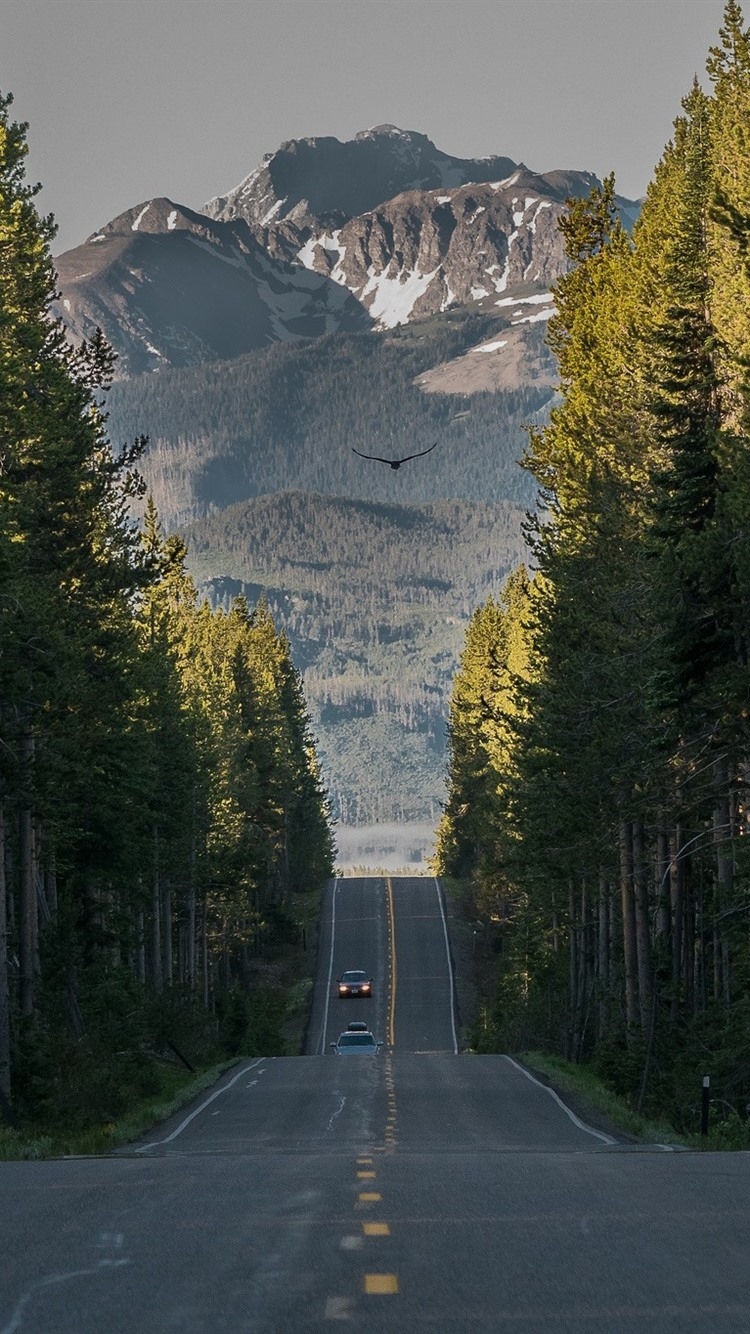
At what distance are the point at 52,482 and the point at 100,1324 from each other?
28.6 m

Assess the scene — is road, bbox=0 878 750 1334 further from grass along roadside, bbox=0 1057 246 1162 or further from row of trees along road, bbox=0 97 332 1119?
row of trees along road, bbox=0 97 332 1119

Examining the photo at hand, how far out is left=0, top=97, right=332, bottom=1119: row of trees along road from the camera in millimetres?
30406

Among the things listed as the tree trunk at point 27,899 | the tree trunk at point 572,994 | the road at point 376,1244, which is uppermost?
the tree trunk at point 27,899

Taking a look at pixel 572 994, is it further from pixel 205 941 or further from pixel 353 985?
pixel 353 985

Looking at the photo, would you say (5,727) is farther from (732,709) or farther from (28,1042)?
(732,709)

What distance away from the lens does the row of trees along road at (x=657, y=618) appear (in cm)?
2727

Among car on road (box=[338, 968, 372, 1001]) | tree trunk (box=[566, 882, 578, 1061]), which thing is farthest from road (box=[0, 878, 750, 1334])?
car on road (box=[338, 968, 372, 1001])

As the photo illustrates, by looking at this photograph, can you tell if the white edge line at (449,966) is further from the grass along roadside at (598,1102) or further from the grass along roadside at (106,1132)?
the grass along roadside at (106,1132)

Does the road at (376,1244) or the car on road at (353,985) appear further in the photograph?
the car on road at (353,985)

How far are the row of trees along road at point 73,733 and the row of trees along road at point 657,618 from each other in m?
9.55

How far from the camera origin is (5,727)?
1238 inches

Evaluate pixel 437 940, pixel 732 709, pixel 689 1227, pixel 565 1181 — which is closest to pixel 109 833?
pixel 732 709

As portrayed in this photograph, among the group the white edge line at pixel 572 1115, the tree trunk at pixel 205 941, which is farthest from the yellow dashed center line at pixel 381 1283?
the tree trunk at pixel 205 941

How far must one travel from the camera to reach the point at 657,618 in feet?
92.2
